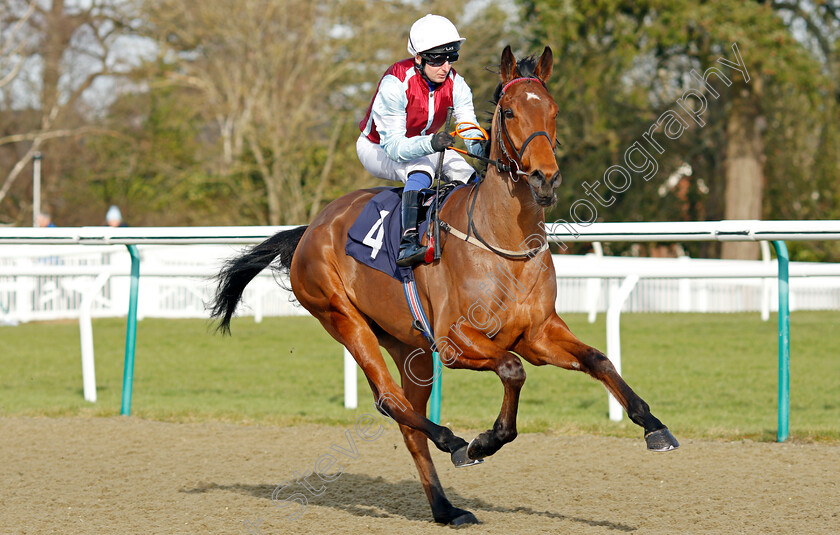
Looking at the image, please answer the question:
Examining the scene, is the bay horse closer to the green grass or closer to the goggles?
the goggles

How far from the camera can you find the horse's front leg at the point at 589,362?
3510mm

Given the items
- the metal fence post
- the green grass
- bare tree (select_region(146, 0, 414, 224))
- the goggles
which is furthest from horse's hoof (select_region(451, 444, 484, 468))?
bare tree (select_region(146, 0, 414, 224))

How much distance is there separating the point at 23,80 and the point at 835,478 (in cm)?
2474

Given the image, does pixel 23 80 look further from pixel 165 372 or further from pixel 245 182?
pixel 165 372

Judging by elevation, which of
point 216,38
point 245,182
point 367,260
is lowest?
point 367,260

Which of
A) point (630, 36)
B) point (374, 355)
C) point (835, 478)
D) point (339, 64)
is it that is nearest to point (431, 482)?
point (374, 355)

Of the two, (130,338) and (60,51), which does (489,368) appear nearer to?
(130,338)

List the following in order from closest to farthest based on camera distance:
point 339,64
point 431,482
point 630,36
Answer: point 431,482 → point 630,36 → point 339,64

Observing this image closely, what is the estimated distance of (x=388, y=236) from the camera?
4336mm

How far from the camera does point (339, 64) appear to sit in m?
20.2

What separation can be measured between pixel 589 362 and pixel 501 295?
42cm

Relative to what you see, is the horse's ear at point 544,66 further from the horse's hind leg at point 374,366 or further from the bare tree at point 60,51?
the bare tree at point 60,51

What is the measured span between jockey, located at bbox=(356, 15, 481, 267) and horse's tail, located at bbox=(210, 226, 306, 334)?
806 millimetres

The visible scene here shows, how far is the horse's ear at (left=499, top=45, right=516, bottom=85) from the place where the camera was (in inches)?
151
